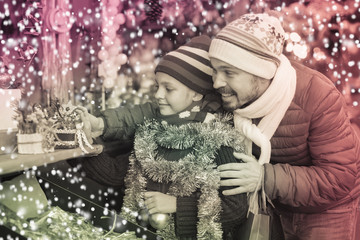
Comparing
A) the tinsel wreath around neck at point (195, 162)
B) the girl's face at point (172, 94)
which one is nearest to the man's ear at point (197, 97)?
the girl's face at point (172, 94)

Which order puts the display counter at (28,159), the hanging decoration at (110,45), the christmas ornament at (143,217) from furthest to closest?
the hanging decoration at (110,45) < the christmas ornament at (143,217) < the display counter at (28,159)

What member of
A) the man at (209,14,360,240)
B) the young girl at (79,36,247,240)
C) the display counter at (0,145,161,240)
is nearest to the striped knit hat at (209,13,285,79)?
the man at (209,14,360,240)

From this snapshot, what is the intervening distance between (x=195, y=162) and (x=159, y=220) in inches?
12.3

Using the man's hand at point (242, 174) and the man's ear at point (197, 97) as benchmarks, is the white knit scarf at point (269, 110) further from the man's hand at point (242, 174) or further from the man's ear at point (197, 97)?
the man's ear at point (197, 97)

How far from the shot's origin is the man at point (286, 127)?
1.59 metres

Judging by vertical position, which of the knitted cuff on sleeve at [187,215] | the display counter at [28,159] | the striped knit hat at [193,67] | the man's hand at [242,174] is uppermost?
the striped knit hat at [193,67]

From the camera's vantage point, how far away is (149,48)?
1870mm

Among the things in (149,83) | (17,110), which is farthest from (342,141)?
(17,110)

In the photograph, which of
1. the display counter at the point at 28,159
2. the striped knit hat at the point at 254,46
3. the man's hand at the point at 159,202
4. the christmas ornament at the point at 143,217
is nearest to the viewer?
the display counter at the point at 28,159

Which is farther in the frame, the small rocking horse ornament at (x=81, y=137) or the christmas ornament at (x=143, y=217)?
the christmas ornament at (x=143, y=217)

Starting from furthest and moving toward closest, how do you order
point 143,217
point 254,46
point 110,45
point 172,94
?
point 110,45 < point 143,217 < point 172,94 < point 254,46

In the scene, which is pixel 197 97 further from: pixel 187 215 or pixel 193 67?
pixel 187 215

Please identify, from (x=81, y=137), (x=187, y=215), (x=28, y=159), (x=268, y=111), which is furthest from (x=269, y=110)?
(x=28, y=159)

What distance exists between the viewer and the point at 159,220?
5.70 ft
